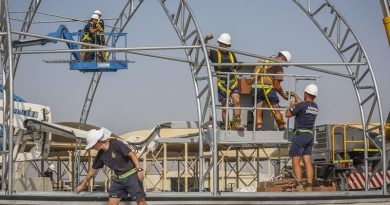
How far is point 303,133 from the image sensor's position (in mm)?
14359

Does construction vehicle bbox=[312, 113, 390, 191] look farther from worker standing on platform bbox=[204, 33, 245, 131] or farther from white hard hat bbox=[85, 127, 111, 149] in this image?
white hard hat bbox=[85, 127, 111, 149]

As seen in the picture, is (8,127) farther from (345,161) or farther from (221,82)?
(345,161)

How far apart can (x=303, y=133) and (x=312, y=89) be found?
799 millimetres

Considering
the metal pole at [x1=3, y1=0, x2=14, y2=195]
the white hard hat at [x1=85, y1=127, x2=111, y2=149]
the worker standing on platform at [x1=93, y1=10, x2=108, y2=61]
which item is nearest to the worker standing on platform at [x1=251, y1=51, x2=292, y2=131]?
the white hard hat at [x1=85, y1=127, x2=111, y2=149]

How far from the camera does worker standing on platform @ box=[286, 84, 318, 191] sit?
1430cm

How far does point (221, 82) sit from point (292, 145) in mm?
2035

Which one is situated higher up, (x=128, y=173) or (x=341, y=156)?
(x=341, y=156)

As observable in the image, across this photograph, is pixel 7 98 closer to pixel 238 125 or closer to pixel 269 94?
pixel 238 125

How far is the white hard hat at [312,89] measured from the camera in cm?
1444

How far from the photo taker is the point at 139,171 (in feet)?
39.0

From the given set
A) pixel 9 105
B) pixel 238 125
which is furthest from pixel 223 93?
pixel 9 105

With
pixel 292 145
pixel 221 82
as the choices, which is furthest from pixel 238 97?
pixel 292 145

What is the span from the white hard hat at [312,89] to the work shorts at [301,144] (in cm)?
73

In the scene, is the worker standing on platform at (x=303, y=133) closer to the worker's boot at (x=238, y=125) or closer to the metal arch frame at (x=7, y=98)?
the worker's boot at (x=238, y=125)
